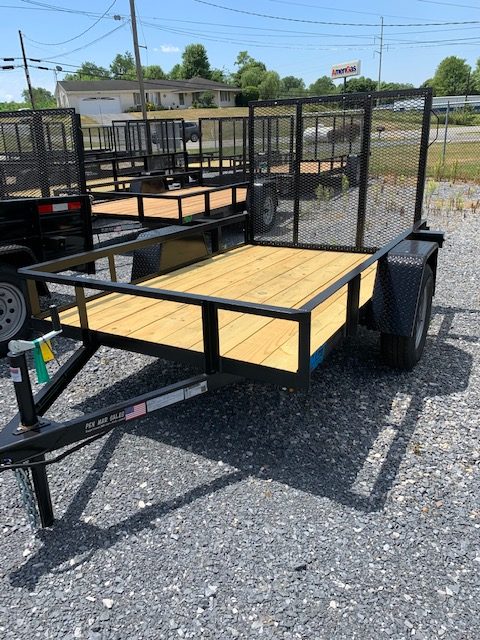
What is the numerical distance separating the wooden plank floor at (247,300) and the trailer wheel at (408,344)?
39 cm

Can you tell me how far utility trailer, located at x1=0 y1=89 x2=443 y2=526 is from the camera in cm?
277

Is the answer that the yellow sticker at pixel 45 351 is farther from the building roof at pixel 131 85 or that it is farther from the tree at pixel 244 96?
the tree at pixel 244 96

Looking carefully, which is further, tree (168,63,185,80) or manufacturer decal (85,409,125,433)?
tree (168,63,185,80)

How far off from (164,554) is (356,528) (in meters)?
0.97

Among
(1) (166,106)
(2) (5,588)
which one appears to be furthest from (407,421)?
(1) (166,106)

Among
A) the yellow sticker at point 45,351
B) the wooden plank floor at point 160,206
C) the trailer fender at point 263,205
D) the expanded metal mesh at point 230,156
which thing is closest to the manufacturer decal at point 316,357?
the yellow sticker at point 45,351

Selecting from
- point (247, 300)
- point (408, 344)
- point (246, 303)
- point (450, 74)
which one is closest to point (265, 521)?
point (246, 303)

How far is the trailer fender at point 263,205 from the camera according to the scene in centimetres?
627

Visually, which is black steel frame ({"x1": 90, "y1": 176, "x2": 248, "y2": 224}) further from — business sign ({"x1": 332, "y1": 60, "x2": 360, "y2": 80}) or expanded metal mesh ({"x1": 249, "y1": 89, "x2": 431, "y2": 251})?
business sign ({"x1": 332, "y1": 60, "x2": 360, "y2": 80})

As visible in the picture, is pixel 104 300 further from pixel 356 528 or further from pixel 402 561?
pixel 402 561

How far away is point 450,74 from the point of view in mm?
116500

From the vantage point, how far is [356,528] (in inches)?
111

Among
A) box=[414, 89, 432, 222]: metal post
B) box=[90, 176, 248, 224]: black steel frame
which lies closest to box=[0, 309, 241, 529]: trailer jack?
box=[414, 89, 432, 222]: metal post

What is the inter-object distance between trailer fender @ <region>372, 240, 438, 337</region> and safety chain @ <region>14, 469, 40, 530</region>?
2.54m
